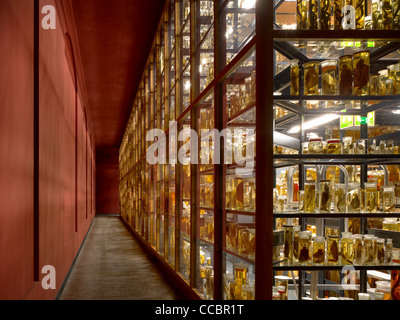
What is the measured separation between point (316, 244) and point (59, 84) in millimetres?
3459

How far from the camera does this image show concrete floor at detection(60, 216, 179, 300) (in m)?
5.27

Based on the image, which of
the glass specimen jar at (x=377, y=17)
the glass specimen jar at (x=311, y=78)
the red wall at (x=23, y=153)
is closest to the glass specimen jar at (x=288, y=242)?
the glass specimen jar at (x=311, y=78)

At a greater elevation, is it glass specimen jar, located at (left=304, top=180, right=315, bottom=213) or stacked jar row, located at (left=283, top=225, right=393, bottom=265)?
glass specimen jar, located at (left=304, top=180, right=315, bottom=213)

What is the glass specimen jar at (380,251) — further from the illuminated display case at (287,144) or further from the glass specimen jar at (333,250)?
the glass specimen jar at (333,250)

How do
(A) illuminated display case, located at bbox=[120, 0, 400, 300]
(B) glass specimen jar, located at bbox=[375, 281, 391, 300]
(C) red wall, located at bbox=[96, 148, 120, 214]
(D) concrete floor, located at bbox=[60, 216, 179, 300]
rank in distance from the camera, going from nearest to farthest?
(A) illuminated display case, located at bbox=[120, 0, 400, 300]
(B) glass specimen jar, located at bbox=[375, 281, 391, 300]
(D) concrete floor, located at bbox=[60, 216, 179, 300]
(C) red wall, located at bbox=[96, 148, 120, 214]

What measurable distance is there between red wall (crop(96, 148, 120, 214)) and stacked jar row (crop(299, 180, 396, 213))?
2395cm

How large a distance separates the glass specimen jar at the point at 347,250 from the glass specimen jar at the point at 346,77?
982mm

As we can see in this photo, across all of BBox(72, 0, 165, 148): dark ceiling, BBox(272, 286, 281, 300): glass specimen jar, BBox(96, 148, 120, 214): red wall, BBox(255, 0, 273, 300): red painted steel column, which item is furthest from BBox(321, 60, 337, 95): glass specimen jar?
BBox(96, 148, 120, 214): red wall

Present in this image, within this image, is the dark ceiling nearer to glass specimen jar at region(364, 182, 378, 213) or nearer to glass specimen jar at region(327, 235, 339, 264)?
glass specimen jar at region(364, 182, 378, 213)

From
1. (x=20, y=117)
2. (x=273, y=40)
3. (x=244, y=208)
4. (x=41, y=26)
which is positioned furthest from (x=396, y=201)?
(x=41, y=26)

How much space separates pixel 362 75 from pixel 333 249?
46.2 inches

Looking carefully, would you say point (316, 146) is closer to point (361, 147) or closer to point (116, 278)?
point (361, 147)

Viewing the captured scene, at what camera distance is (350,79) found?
301 centimetres
